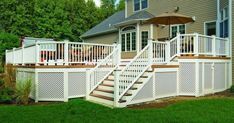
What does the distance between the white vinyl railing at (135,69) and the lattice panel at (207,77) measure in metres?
2.82

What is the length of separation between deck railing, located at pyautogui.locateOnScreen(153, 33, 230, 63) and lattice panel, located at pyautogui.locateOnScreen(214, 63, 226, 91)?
0.55 m

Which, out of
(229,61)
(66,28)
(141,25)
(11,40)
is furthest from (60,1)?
(229,61)

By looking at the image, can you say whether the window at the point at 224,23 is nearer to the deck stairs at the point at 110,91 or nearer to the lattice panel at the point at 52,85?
the deck stairs at the point at 110,91

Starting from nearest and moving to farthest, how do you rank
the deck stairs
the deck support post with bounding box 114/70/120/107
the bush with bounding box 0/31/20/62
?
the deck support post with bounding box 114/70/120/107 → the deck stairs → the bush with bounding box 0/31/20/62

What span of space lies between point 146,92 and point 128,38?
9653 millimetres

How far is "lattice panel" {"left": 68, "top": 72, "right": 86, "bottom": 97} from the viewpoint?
39.5 feet

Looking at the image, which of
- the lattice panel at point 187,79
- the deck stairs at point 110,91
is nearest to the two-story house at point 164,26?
the lattice panel at point 187,79

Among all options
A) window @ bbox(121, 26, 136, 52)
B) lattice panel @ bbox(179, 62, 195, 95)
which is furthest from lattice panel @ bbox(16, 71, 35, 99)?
window @ bbox(121, 26, 136, 52)

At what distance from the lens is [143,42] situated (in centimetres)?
1884

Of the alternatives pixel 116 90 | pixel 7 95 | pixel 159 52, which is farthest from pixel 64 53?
pixel 159 52

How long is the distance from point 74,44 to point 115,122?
18.6 ft

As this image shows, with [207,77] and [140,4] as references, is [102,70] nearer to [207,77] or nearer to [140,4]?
[207,77]

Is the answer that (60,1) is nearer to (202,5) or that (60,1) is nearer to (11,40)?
(11,40)

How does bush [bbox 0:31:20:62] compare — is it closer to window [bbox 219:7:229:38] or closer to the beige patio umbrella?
the beige patio umbrella
